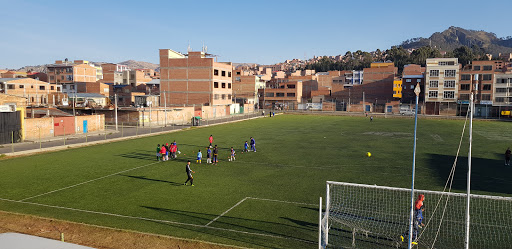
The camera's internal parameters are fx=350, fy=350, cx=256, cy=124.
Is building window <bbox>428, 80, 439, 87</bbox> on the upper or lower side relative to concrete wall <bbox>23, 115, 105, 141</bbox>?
upper

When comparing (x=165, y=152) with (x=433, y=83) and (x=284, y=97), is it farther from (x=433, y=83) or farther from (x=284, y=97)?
(x=284, y=97)

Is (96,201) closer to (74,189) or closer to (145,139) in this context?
(74,189)

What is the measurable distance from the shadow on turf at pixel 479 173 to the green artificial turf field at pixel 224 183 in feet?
0.25

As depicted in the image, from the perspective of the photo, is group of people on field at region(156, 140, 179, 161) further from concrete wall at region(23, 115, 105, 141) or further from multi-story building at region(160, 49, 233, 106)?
multi-story building at region(160, 49, 233, 106)

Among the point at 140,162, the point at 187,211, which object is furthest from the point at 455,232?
the point at 140,162

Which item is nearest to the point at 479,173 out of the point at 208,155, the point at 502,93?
the point at 208,155

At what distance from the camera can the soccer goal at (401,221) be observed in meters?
13.1

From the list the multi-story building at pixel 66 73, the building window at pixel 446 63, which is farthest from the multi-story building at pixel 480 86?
the multi-story building at pixel 66 73

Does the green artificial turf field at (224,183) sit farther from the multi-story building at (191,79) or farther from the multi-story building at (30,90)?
the multi-story building at (30,90)

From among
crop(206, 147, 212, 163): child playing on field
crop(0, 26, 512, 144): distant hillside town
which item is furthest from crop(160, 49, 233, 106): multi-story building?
crop(206, 147, 212, 163): child playing on field

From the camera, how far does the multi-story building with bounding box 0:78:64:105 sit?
3120 inches

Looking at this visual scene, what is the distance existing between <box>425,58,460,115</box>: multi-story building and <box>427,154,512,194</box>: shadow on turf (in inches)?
2674

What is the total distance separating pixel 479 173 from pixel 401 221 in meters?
13.1

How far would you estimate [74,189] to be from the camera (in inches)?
800
